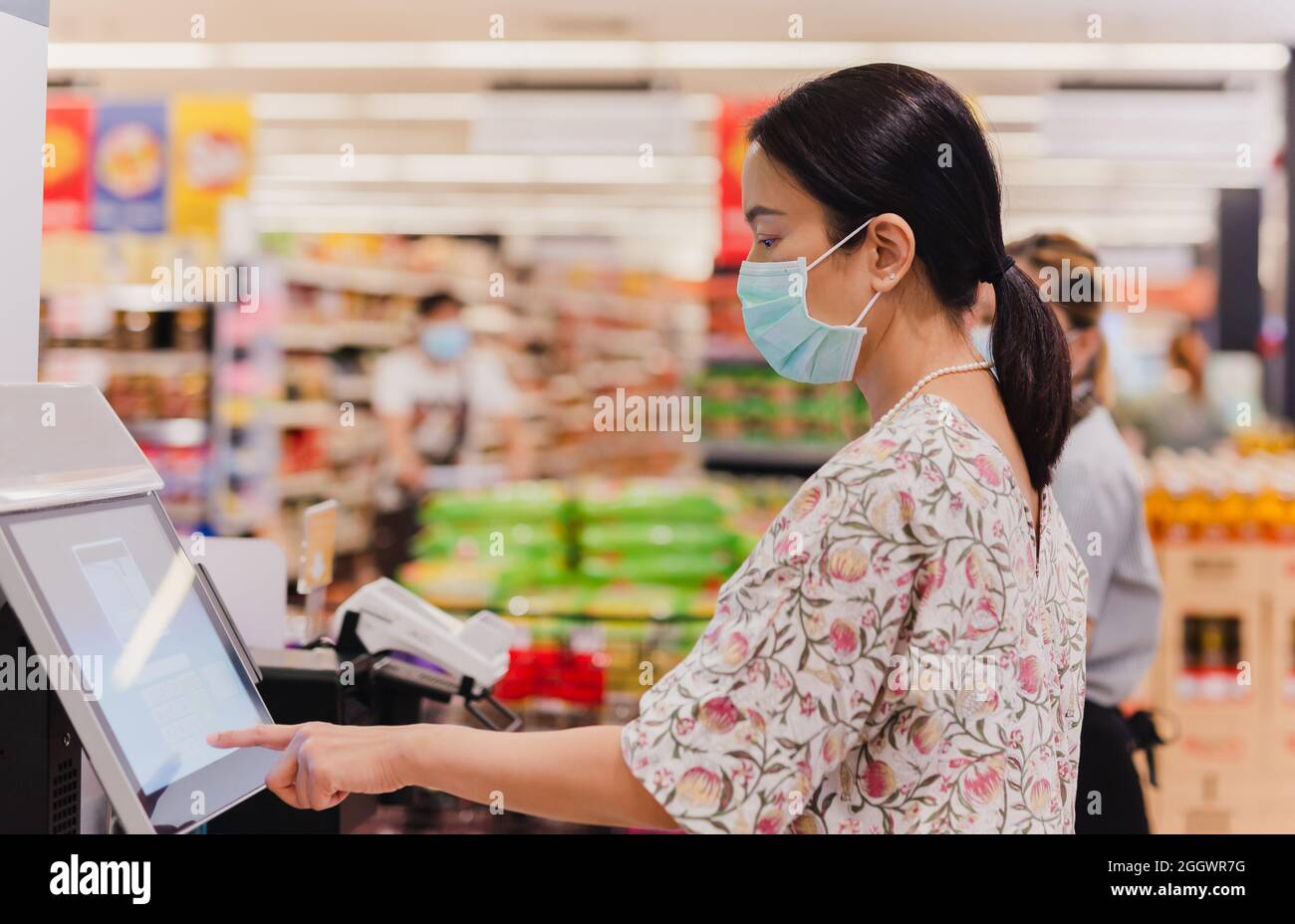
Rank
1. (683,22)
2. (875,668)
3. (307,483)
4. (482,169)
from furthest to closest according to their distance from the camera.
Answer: (482,169)
(307,483)
(683,22)
(875,668)

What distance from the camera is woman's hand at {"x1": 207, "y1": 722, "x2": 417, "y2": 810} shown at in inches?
51.3

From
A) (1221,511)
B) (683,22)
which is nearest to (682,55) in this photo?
(683,22)

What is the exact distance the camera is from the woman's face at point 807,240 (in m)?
1.36

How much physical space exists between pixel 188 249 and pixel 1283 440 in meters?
6.12

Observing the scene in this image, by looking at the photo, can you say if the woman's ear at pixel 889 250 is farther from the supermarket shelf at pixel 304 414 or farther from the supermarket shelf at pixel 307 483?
the supermarket shelf at pixel 307 483

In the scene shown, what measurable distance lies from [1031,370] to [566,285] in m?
9.58

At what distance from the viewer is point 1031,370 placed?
1401 millimetres

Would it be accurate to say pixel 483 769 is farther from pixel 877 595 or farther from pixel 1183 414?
pixel 1183 414

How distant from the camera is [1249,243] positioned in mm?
7852

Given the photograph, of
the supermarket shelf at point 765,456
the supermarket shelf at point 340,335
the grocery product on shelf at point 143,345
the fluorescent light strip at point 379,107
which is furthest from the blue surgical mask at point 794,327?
the fluorescent light strip at point 379,107

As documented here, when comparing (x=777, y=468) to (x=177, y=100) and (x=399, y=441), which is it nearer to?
(x=399, y=441)

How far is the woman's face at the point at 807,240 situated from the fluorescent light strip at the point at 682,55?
6886 mm

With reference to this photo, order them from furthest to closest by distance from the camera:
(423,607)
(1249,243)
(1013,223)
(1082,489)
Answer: (1013,223), (1249,243), (1082,489), (423,607)
